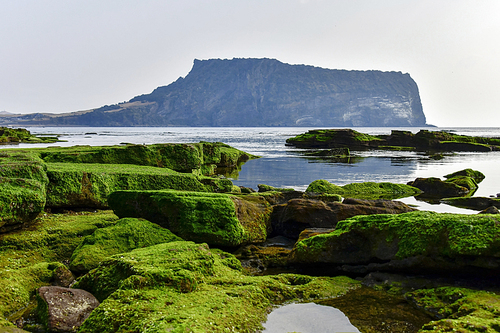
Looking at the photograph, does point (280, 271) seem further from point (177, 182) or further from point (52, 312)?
point (177, 182)

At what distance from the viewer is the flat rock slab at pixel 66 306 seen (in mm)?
5301

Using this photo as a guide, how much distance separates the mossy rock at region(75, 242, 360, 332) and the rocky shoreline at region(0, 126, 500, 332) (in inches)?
0.9

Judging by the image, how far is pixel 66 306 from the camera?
5566 millimetres

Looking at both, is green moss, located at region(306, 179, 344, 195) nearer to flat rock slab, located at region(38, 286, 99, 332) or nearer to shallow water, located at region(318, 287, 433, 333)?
shallow water, located at region(318, 287, 433, 333)

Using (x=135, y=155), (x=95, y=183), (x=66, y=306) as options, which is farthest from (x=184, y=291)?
(x=135, y=155)

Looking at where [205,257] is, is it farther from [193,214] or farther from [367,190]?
[367,190]

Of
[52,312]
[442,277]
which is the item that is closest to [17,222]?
[52,312]

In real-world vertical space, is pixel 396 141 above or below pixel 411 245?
above

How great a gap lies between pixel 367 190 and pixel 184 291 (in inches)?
657

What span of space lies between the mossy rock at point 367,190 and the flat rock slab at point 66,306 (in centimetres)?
1403

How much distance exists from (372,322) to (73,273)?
603 centimetres

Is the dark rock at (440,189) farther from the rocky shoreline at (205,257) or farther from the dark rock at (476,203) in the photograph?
the rocky shoreline at (205,257)

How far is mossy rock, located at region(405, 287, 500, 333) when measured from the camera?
4.86 m

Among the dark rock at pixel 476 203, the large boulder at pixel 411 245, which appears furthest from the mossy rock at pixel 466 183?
the large boulder at pixel 411 245
